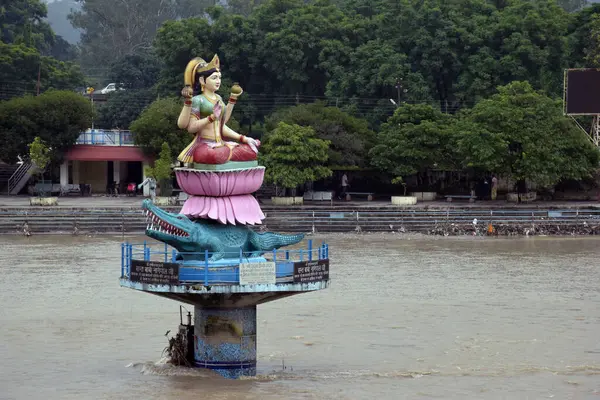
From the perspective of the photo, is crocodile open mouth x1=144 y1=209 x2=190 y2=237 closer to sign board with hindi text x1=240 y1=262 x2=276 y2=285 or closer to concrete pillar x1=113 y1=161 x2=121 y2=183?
sign board with hindi text x1=240 y1=262 x2=276 y2=285

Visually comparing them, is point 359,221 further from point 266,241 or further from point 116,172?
point 266,241

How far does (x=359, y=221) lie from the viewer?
52938 mm

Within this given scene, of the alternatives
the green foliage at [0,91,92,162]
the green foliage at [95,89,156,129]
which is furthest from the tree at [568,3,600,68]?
the green foliage at [95,89,156,129]

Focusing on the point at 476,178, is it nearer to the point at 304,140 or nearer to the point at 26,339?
the point at 304,140

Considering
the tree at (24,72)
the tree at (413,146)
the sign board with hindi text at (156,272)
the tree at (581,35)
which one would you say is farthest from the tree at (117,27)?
the sign board with hindi text at (156,272)

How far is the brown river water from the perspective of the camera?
24.6m

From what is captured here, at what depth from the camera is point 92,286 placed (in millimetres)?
37250

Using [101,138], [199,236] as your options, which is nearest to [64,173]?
[101,138]

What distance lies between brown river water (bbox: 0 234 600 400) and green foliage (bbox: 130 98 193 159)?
16.9 metres

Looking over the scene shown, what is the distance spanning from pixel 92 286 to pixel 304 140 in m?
22.9

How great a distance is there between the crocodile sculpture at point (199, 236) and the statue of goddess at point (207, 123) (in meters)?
1.17

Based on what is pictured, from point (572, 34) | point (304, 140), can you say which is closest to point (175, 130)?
point (304, 140)

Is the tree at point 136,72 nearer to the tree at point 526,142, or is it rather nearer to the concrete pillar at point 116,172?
the concrete pillar at point 116,172

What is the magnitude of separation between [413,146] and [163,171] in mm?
11590
